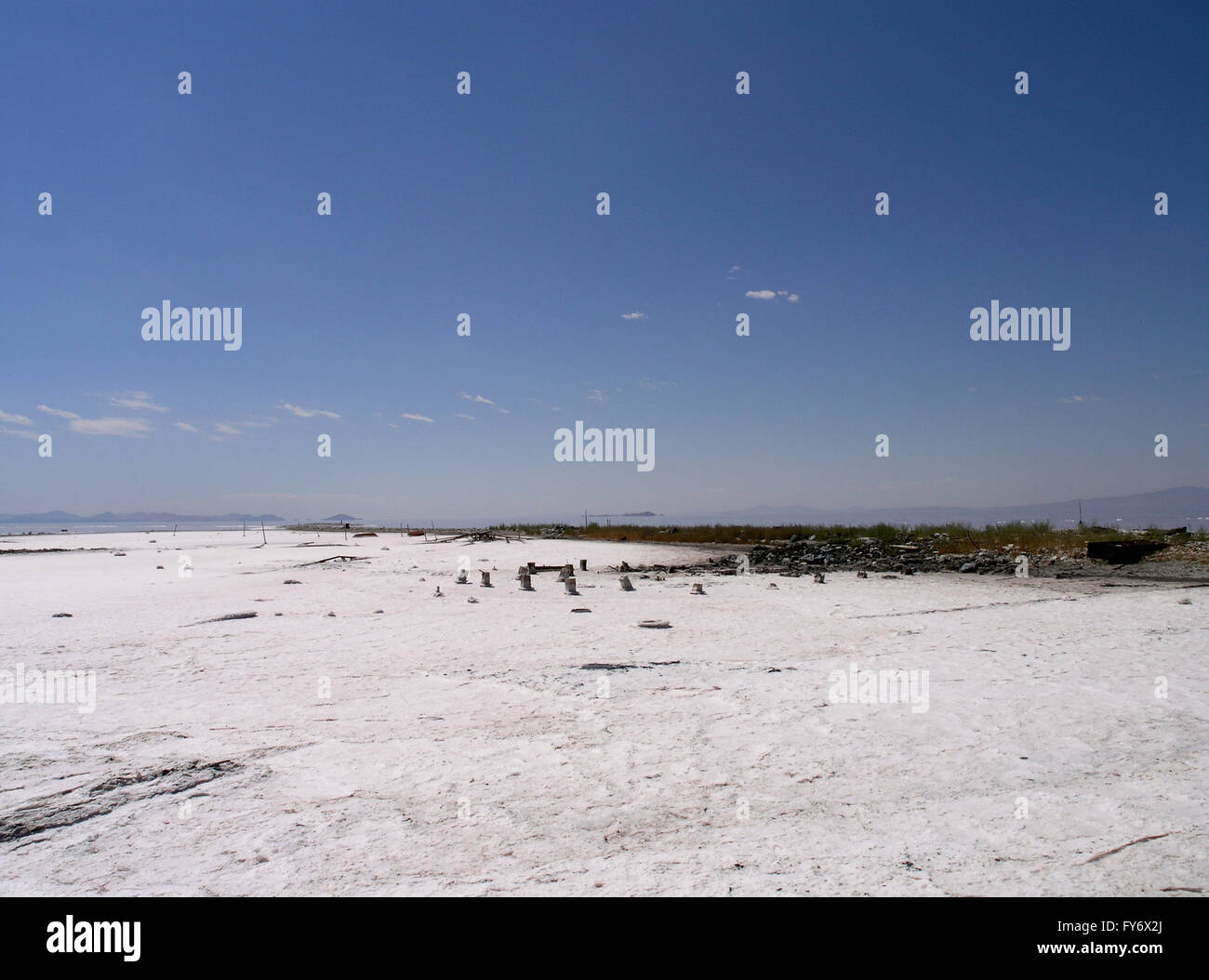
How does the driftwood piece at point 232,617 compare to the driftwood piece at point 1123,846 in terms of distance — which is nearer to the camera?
the driftwood piece at point 1123,846

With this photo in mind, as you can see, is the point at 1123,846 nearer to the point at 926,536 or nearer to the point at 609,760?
the point at 609,760

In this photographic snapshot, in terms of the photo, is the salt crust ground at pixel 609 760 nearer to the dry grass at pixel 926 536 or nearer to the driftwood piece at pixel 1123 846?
the driftwood piece at pixel 1123 846

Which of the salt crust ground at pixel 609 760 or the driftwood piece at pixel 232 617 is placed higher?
the driftwood piece at pixel 232 617

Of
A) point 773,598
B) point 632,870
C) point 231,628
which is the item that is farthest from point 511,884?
point 773,598

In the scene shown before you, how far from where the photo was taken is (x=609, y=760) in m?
4.98

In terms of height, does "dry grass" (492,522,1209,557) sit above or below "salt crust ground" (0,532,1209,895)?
above

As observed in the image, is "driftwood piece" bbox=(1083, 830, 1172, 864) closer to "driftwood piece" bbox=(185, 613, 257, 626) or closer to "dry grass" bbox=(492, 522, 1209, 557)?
"driftwood piece" bbox=(185, 613, 257, 626)

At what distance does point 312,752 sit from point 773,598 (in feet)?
36.0

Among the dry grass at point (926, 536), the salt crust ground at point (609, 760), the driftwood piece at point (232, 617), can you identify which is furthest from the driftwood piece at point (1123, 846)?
the dry grass at point (926, 536)

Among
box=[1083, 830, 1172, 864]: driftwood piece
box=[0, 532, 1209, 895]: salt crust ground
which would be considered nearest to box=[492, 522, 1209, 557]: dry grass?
box=[0, 532, 1209, 895]: salt crust ground

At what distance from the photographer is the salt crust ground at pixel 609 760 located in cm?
335

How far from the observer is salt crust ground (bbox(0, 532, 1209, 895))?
3350mm

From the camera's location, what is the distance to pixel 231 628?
10359 mm
